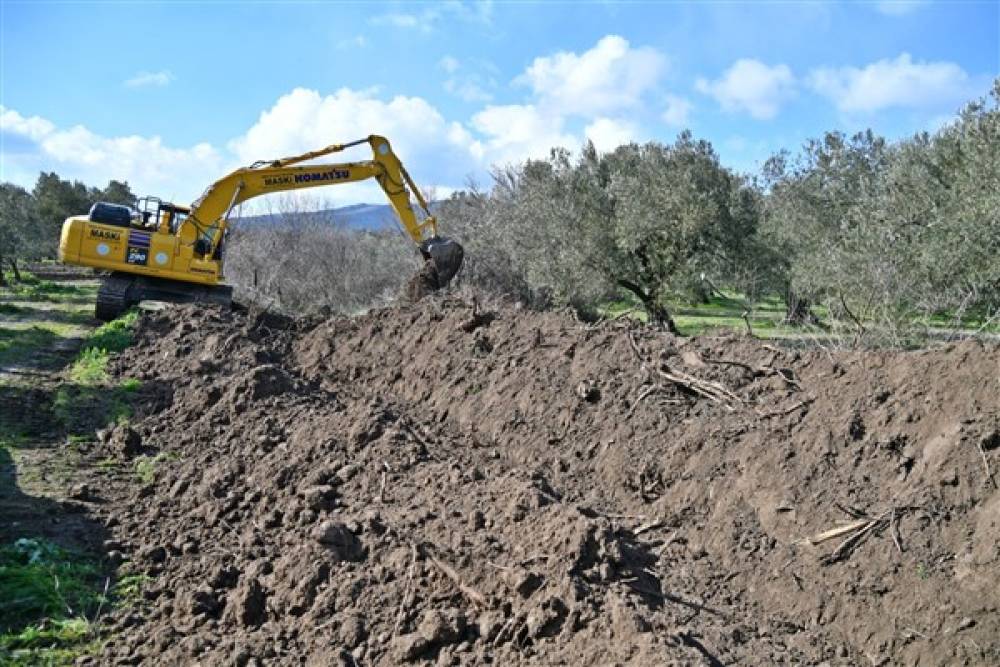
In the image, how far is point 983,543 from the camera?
5.18 metres

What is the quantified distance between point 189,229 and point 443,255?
543 cm

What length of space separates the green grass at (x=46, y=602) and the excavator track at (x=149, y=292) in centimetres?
1194

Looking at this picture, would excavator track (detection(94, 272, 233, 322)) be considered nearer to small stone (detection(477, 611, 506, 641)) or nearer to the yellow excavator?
the yellow excavator

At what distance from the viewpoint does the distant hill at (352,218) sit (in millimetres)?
27719

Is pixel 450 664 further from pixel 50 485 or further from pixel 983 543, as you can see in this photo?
pixel 50 485

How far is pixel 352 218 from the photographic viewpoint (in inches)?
1371

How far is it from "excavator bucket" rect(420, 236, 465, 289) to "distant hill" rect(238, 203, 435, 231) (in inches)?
426

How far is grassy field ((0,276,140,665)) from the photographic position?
5.11 metres

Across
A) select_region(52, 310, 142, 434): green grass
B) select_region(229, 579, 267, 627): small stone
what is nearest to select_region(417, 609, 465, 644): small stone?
select_region(229, 579, 267, 627): small stone

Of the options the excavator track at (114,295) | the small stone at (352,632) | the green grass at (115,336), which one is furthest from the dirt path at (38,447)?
the small stone at (352,632)

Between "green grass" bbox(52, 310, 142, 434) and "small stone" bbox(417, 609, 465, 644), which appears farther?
"green grass" bbox(52, 310, 142, 434)

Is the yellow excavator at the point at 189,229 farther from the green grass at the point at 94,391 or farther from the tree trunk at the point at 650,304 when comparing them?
the tree trunk at the point at 650,304

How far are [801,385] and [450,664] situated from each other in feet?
14.6

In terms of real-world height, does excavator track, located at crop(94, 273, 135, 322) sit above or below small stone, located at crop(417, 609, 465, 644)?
above
